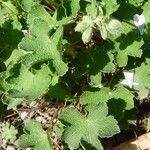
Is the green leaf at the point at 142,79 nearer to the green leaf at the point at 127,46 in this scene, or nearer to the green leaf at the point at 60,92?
the green leaf at the point at 127,46

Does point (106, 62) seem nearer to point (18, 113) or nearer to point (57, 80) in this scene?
point (57, 80)

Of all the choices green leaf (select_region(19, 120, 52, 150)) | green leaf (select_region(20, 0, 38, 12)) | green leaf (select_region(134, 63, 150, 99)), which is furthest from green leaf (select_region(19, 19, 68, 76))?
green leaf (select_region(134, 63, 150, 99))

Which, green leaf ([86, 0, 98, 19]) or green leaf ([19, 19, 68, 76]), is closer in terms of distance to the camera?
green leaf ([86, 0, 98, 19])

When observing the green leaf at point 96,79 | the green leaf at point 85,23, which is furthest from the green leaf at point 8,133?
the green leaf at point 85,23

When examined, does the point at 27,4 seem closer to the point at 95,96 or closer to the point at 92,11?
the point at 92,11

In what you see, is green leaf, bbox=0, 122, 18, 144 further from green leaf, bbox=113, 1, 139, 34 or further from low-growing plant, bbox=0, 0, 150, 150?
green leaf, bbox=113, 1, 139, 34

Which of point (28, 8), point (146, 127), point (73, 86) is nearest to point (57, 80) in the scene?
point (73, 86)

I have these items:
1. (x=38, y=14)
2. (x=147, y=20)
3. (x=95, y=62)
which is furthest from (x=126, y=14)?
(x=38, y=14)
